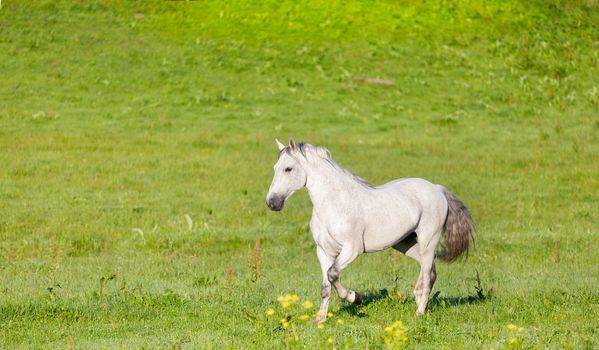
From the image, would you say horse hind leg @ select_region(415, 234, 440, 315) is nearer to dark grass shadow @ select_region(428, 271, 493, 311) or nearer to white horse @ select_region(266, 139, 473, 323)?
white horse @ select_region(266, 139, 473, 323)

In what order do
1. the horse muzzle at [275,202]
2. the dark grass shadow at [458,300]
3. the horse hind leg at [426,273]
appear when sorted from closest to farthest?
the horse muzzle at [275,202] < the horse hind leg at [426,273] < the dark grass shadow at [458,300]

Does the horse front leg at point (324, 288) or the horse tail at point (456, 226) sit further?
the horse tail at point (456, 226)

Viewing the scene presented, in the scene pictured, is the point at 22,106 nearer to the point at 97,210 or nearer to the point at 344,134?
the point at 344,134

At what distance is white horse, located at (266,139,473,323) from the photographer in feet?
37.7

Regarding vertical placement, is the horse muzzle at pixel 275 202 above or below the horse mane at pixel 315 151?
below

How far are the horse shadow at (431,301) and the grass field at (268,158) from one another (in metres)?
0.05

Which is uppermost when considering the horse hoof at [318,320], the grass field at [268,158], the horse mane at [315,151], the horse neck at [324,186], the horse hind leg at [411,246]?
the horse mane at [315,151]

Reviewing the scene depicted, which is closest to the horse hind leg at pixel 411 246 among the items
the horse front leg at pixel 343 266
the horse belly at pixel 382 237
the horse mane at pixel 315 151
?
the horse belly at pixel 382 237

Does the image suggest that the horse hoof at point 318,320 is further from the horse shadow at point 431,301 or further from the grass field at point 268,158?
the horse shadow at point 431,301

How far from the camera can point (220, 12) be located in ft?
169

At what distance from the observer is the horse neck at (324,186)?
11.8 metres

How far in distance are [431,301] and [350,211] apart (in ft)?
8.04

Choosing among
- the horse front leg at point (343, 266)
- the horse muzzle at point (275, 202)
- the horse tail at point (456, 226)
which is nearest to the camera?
the horse muzzle at point (275, 202)

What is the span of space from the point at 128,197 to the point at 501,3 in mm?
32731
